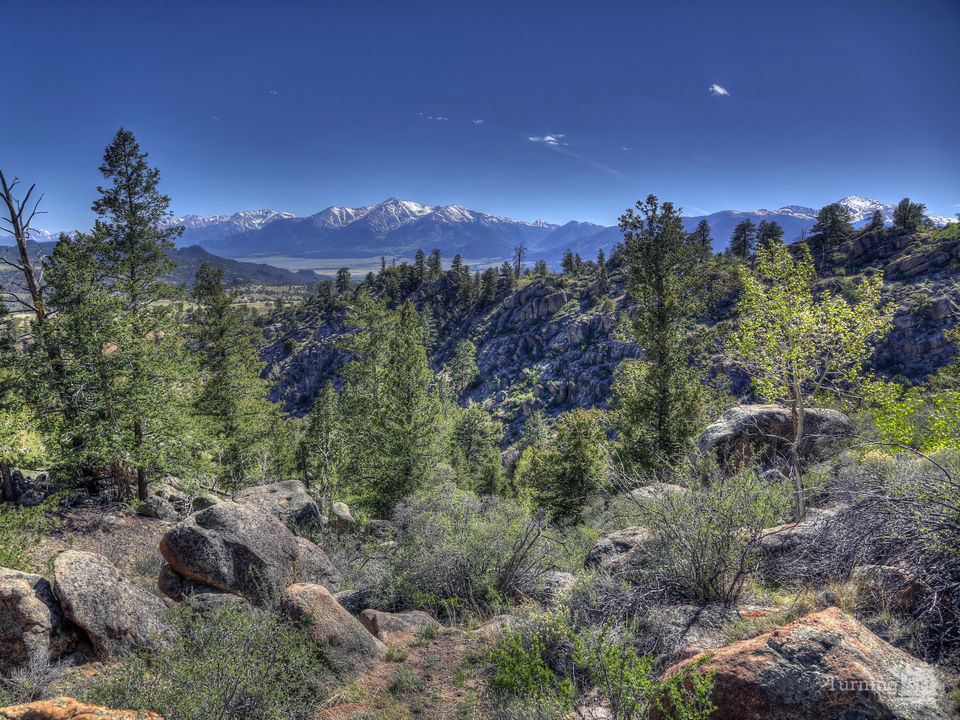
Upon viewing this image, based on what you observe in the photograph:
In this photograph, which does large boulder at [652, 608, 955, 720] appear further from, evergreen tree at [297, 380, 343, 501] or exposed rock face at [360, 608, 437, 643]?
evergreen tree at [297, 380, 343, 501]

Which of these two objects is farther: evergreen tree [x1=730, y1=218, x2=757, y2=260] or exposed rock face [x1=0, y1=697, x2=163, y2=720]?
evergreen tree [x1=730, y1=218, x2=757, y2=260]

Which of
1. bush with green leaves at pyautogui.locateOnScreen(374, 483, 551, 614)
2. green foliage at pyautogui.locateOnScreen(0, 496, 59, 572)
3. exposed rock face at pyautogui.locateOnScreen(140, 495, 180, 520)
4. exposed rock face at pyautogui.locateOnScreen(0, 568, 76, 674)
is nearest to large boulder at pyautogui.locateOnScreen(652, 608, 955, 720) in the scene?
bush with green leaves at pyautogui.locateOnScreen(374, 483, 551, 614)

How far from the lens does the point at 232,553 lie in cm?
773

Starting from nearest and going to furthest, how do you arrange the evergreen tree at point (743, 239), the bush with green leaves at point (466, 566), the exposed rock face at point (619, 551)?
the exposed rock face at point (619, 551) → the bush with green leaves at point (466, 566) → the evergreen tree at point (743, 239)

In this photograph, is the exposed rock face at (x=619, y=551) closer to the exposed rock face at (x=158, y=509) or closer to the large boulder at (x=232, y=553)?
the large boulder at (x=232, y=553)

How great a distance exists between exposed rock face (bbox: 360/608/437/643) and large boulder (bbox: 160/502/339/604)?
6.86 ft

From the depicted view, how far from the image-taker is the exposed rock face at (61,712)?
333 cm

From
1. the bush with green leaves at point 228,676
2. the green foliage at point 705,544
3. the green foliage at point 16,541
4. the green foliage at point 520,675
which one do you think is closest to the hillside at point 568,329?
the green foliage at point 705,544

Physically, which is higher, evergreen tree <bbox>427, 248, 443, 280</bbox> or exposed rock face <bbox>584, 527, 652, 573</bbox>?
evergreen tree <bbox>427, 248, 443, 280</bbox>

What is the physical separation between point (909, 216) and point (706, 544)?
263ft

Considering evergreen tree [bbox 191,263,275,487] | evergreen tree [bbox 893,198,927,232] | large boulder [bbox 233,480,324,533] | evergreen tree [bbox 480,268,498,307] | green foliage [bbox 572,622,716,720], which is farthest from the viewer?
evergreen tree [bbox 480,268,498,307]

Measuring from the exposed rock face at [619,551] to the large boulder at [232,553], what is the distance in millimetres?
6115

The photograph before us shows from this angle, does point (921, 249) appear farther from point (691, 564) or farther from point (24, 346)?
point (24, 346)

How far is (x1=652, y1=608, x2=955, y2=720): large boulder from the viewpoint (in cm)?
289
